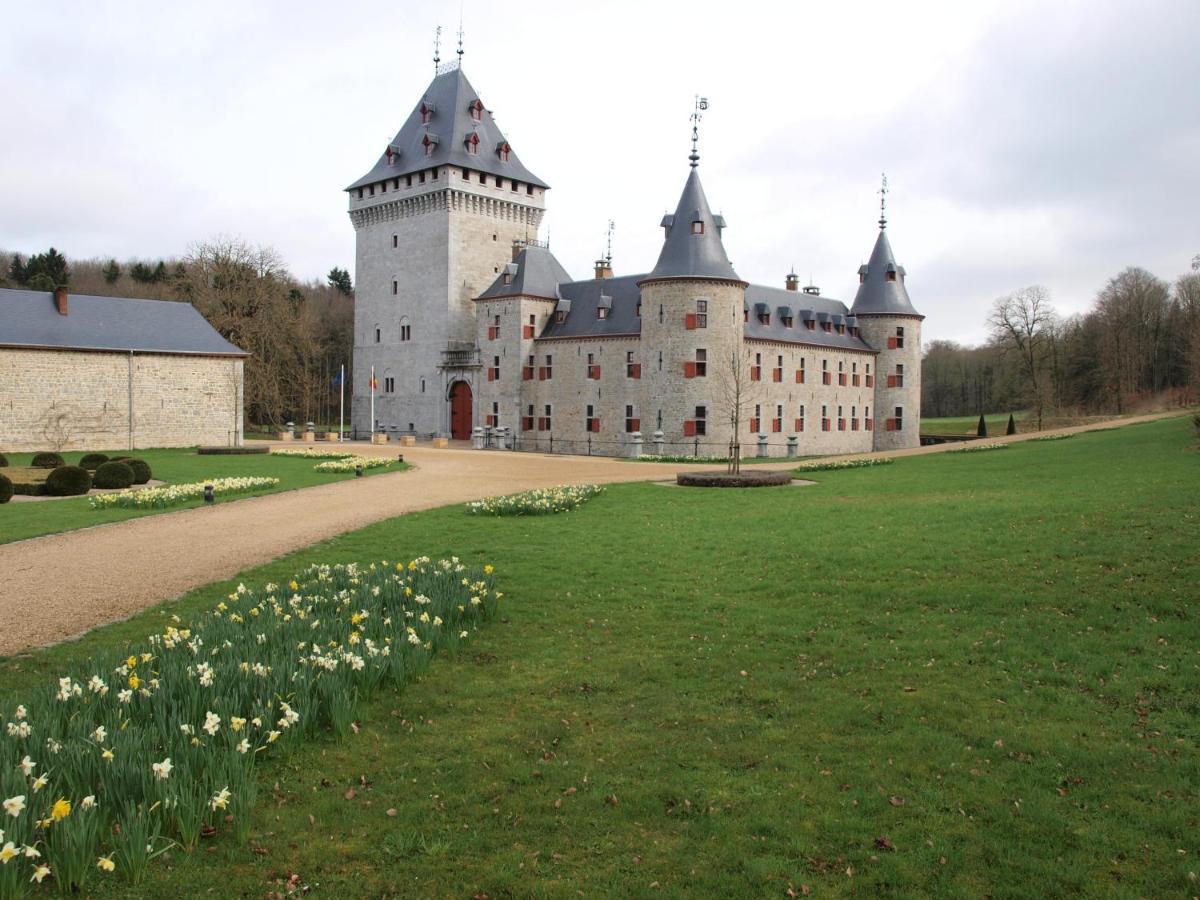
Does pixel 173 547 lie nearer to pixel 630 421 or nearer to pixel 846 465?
pixel 846 465

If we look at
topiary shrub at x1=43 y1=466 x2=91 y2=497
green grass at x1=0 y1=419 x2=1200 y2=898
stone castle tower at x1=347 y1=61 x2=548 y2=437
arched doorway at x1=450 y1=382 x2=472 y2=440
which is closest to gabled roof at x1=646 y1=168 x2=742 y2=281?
stone castle tower at x1=347 y1=61 x2=548 y2=437

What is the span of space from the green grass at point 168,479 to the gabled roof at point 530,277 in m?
17.9

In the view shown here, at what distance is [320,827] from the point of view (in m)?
6.10

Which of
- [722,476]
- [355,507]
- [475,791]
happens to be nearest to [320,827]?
[475,791]

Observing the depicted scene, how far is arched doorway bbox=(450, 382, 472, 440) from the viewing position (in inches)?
2112

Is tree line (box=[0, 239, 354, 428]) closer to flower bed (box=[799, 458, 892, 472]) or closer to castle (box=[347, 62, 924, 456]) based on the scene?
castle (box=[347, 62, 924, 456])

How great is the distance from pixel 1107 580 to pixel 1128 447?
60.9ft

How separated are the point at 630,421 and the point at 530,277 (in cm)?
995

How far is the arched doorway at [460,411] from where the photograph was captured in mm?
53656

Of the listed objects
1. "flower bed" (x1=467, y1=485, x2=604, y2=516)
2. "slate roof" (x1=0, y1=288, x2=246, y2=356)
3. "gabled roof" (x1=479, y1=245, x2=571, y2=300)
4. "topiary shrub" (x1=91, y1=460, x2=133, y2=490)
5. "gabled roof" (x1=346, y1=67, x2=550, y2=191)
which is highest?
"gabled roof" (x1=346, y1=67, x2=550, y2=191)

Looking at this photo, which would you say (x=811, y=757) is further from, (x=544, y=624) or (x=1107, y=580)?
(x=1107, y=580)

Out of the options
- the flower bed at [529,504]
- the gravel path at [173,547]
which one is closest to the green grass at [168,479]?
the gravel path at [173,547]

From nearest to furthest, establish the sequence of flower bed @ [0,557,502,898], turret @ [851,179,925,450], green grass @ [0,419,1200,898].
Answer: flower bed @ [0,557,502,898], green grass @ [0,419,1200,898], turret @ [851,179,925,450]

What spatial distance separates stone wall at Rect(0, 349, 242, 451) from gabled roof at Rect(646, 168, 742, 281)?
21.1m
